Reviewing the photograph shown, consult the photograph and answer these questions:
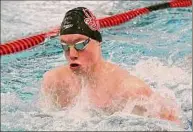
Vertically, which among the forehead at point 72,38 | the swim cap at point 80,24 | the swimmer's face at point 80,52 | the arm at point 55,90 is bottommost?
the arm at point 55,90

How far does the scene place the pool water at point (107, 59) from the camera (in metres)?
2.90

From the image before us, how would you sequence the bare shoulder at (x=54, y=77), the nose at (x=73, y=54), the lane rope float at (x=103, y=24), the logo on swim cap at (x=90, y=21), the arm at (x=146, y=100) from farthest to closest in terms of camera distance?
the lane rope float at (x=103, y=24)
the bare shoulder at (x=54, y=77)
the logo on swim cap at (x=90, y=21)
the arm at (x=146, y=100)
the nose at (x=73, y=54)

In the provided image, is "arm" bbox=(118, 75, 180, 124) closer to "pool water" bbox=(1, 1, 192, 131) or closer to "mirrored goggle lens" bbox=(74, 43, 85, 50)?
"pool water" bbox=(1, 1, 192, 131)

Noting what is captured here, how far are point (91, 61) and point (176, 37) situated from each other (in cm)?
288

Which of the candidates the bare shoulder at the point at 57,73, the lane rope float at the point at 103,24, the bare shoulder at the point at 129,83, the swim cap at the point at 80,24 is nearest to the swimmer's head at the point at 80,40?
the swim cap at the point at 80,24

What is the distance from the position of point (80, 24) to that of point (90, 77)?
0.34m

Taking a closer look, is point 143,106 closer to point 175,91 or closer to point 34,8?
point 175,91

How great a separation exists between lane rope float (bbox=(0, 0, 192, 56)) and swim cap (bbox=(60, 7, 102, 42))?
7.80 ft

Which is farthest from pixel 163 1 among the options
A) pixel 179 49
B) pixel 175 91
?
pixel 175 91

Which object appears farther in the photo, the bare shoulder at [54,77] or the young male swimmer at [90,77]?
the bare shoulder at [54,77]

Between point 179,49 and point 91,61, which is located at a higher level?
point 91,61

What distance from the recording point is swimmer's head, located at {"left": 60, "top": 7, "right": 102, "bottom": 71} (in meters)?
2.68

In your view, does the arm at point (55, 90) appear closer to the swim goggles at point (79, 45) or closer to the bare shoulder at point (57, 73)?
the bare shoulder at point (57, 73)

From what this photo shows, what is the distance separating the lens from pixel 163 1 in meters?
7.32
